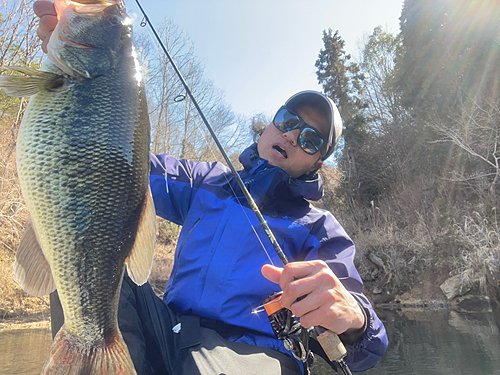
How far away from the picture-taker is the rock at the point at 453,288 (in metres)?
9.52

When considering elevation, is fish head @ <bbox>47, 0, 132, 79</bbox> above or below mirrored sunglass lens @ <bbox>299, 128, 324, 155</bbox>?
above

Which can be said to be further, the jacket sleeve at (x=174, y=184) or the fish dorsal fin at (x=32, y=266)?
the jacket sleeve at (x=174, y=184)

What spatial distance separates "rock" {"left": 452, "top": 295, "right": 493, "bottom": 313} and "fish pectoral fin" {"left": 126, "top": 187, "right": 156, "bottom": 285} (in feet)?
33.1

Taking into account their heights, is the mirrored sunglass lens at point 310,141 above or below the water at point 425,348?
above

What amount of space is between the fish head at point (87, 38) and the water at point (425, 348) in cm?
547

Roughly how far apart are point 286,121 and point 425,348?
5801 mm

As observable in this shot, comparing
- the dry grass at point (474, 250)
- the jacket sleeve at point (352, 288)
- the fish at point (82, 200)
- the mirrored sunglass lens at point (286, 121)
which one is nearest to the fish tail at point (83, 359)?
the fish at point (82, 200)

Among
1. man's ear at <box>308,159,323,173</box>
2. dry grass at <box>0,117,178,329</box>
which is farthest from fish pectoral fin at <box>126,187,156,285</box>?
dry grass at <box>0,117,178,329</box>

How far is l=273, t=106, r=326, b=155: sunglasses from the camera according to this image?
2.57 meters

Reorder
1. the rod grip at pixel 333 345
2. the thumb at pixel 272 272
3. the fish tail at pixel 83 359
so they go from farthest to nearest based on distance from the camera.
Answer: the rod grip at pixel 333 345, the thumb at pixel 272 272, the fish tail at pixel 83 359

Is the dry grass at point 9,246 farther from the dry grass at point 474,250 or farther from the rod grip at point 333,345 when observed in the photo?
the dry grass at point 474,250

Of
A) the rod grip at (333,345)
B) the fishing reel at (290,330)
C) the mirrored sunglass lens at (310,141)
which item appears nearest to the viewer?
the rod grip at (333,345)

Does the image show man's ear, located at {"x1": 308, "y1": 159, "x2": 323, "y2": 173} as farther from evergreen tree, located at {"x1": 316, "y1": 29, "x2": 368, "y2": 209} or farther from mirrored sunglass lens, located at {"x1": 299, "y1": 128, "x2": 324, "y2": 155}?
evergreen tree, located at {"x1": 316, "y1": 29, "x2": 368, "y2": 209}

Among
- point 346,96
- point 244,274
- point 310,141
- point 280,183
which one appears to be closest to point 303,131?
point 310,141
